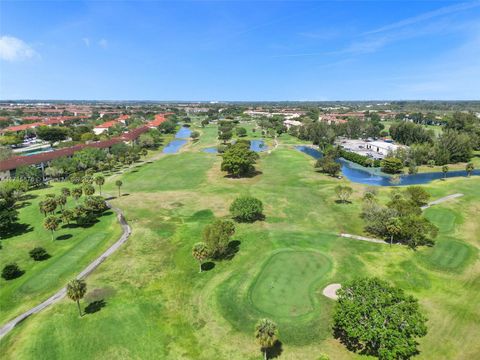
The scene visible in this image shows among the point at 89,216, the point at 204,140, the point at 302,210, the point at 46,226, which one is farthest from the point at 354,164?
the point at 46,226

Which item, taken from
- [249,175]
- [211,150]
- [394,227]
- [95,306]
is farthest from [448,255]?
[211,150]

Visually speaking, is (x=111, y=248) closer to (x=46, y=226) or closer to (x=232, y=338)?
(x=46, y=226)

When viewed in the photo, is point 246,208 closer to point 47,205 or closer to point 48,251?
point 48,251

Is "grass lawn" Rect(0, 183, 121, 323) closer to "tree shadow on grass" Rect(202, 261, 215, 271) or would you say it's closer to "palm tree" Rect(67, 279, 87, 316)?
"palm tree" Rect(67, 279, 87, 316)

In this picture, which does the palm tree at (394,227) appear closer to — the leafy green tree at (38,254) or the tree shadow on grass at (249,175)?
the tree shadow on grass at (249,175)

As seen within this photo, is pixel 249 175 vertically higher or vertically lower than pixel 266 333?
lower
